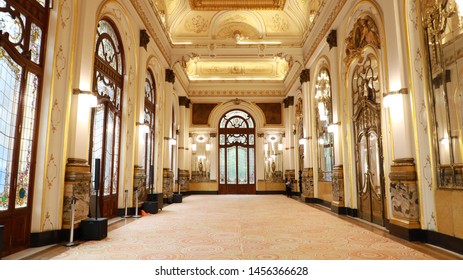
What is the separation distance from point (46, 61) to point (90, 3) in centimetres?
166

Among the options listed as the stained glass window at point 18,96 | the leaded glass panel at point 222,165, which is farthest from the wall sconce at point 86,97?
the leaded glass panel at point 222,165

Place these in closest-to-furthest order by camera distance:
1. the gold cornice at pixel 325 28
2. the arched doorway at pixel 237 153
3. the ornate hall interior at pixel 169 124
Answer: the ornate hall interior at pixel 169 124, the gold cornice at pixel 325 28, the arched doorway at pixel 237 153

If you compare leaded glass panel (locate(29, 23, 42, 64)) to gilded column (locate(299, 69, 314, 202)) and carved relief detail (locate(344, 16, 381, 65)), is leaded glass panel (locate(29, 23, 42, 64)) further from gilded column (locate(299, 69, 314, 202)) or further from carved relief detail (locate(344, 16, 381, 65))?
gilded column (locate(299, 69, 314, 202))

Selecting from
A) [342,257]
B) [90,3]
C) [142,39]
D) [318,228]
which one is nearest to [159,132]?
[142,39]

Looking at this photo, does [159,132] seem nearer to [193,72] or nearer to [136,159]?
[136,159]

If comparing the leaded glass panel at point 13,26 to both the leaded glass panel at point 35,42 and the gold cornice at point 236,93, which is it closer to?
the leaded glass panel at point 35,42

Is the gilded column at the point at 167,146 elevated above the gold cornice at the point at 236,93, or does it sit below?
below

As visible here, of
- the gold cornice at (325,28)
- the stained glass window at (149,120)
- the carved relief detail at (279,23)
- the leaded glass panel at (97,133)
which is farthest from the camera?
the carved relief detail at (279,23)

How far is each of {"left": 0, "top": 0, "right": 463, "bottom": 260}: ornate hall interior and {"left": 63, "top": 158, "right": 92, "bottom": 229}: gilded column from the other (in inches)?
1.0

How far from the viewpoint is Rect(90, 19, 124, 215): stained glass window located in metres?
6.91

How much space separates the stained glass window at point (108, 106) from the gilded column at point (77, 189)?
1.12 meters

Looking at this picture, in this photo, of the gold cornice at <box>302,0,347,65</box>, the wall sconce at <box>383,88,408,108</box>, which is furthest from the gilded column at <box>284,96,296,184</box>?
the wall sconce at <box>383,88,408,108</box>

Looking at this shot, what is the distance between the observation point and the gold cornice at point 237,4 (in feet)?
36.9

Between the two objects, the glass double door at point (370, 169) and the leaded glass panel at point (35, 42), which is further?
the glass double door at point (370, 169)
